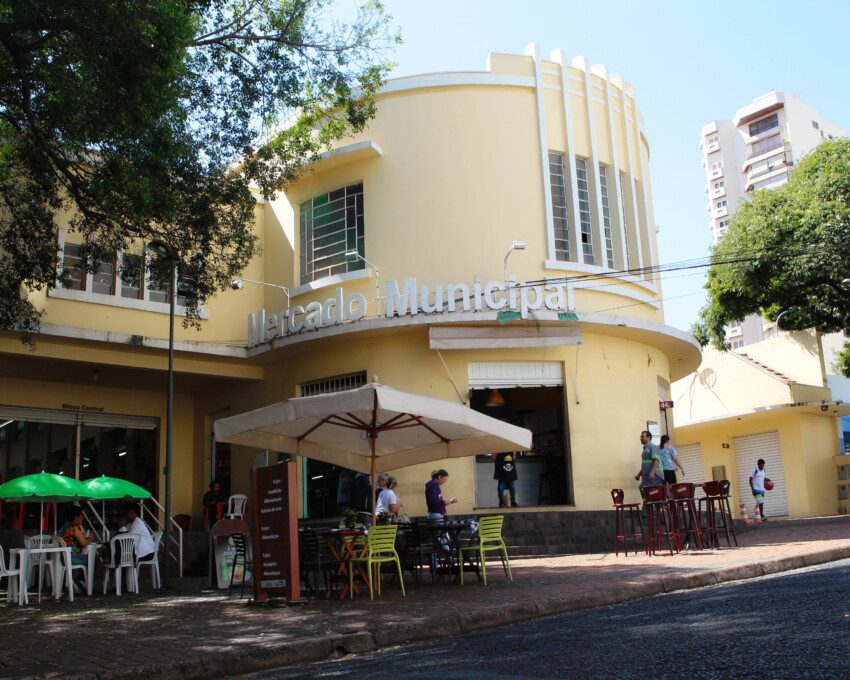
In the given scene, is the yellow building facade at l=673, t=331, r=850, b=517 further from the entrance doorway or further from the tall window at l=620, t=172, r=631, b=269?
the tall window at l=620, t=172, r=631, b=269

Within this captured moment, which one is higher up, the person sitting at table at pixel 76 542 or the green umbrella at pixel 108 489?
the green umbrella at pixel 108 489

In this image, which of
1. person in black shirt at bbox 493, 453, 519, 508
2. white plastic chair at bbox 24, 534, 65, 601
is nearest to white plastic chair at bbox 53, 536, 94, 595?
white plastic chair at bbox 24, 534, 65, 601

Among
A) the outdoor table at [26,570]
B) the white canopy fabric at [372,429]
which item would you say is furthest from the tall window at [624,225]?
the outdoor table at [26,570]

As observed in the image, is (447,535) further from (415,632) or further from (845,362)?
(845,362)

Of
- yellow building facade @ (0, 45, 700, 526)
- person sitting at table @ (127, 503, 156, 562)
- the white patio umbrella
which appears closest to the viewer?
the white patio umbrella

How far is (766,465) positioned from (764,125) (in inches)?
2059

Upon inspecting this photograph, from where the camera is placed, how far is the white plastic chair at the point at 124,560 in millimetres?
12953

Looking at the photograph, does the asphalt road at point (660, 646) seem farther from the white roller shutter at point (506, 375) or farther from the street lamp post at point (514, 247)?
the street lamp post at point (514, 247)

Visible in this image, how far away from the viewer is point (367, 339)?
17844 mm

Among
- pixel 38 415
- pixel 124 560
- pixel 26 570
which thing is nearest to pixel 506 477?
pixel 124 560

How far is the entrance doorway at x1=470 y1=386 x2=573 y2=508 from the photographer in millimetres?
18422

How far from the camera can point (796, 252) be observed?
24750 millimetres

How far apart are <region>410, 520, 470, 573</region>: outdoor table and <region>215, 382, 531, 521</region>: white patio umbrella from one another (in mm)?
855

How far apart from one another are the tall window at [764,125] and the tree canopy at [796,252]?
4843 centimetres
